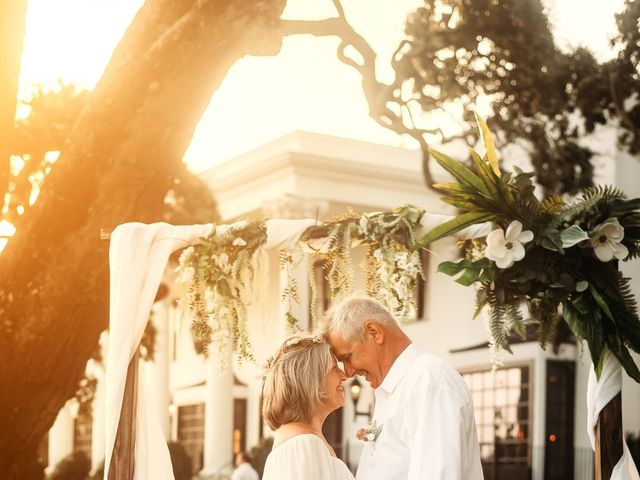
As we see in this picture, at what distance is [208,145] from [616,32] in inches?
533

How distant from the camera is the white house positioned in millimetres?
23062

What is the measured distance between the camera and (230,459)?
1057 inches

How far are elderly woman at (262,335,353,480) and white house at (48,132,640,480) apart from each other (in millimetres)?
16345

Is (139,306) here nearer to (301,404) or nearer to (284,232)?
(284,232)

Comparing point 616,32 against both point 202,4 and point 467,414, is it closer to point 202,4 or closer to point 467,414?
point 202,4

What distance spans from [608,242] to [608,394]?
789 millimetres

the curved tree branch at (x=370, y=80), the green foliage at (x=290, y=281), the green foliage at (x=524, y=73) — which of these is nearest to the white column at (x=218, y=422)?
the green foliage at (x=524, y=73)

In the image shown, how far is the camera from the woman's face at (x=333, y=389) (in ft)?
16.6

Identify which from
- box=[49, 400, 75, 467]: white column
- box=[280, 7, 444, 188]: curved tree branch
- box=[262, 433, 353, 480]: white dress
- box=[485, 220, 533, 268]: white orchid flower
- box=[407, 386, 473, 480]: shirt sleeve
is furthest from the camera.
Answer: box=[49, 400, 75, 467]: white column

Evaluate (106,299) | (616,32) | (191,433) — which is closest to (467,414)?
(106,299)

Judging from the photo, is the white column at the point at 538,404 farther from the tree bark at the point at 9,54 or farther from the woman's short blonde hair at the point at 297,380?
the woman's short blonde hair at the point at 297,380

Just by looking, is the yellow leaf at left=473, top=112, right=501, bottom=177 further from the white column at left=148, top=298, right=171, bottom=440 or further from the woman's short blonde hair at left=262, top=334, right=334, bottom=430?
the white column at left=148, top=298, right=171, bottom=440

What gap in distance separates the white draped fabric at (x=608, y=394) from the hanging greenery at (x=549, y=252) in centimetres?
10

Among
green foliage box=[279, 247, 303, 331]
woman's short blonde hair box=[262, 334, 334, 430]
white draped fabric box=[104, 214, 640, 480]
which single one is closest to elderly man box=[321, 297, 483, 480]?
woman's short blonde hair box=[262, 334, 334, 430]
